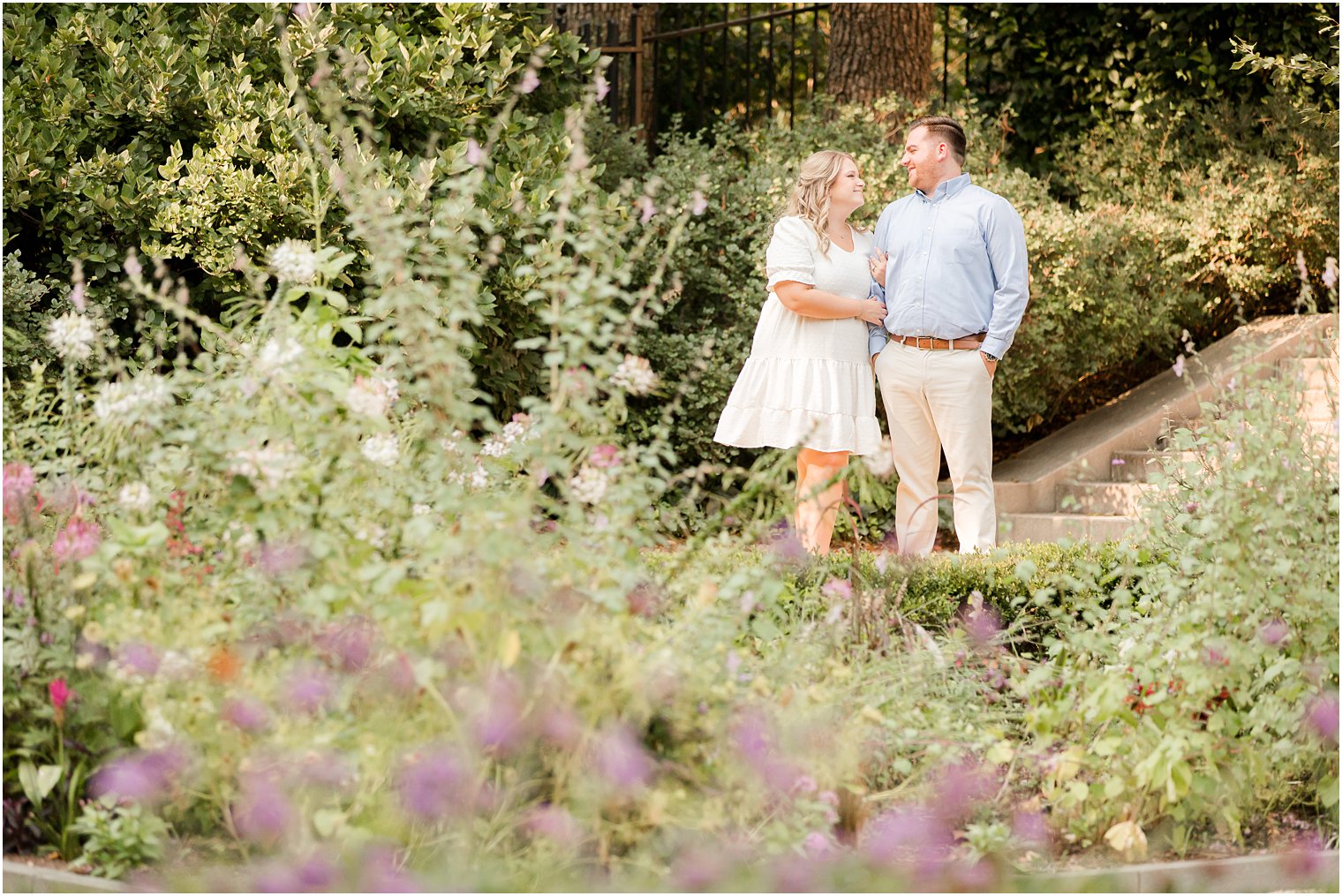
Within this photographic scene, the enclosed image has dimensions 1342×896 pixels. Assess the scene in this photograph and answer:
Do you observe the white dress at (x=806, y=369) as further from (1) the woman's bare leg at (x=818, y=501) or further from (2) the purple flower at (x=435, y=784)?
(2) the purple flower at (x=435, y=784)

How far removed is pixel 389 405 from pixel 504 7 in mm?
3960

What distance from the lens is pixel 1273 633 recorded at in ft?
11.4

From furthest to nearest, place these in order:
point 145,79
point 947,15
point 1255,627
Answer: point 947,15
point 145,79
point 1255,627

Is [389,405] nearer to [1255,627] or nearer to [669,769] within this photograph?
[669,769]

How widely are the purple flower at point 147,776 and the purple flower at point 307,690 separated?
0.92ft

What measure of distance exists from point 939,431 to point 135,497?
11.5 feet

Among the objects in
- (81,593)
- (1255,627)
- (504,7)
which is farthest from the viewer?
(504,7)

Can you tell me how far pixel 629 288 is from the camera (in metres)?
7.83

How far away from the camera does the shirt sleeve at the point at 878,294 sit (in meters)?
5.85

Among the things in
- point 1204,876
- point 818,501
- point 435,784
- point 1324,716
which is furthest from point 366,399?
point 1324,716

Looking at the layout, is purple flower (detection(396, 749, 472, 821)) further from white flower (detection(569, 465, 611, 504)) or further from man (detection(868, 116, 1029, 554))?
man (detection(868, 116, 1029, 554))

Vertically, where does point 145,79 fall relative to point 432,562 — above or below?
above

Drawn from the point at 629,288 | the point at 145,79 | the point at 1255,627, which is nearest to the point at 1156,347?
the point at 629,288

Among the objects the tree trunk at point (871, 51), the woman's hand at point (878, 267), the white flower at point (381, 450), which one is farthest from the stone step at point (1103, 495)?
the white flower at point (381, 450)
